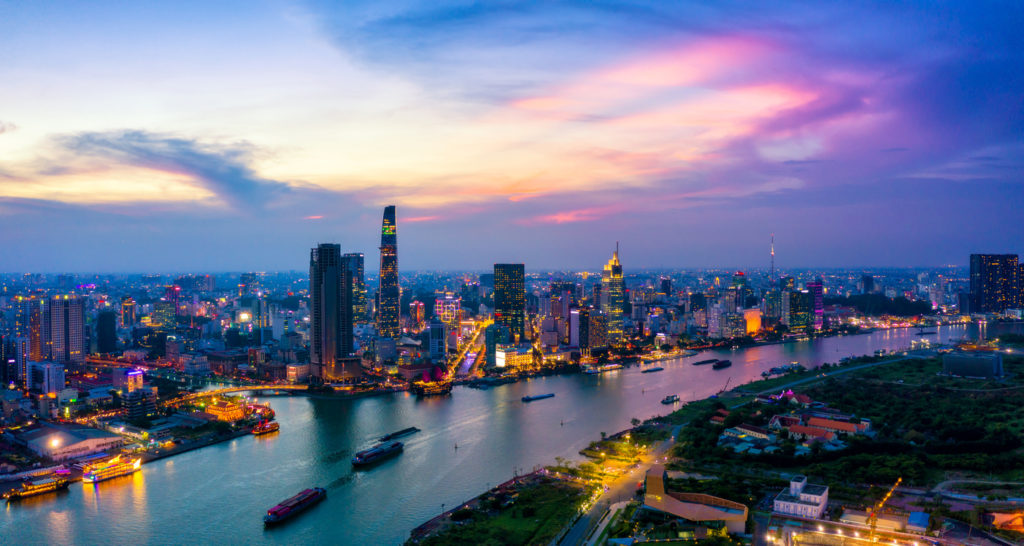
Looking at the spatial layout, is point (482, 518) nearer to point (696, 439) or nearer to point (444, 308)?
point (696, 439)

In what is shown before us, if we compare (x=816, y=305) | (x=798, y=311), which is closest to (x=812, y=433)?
(x=798, y=311)

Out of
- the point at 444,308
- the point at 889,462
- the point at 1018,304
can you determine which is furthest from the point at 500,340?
the point at 1018,304

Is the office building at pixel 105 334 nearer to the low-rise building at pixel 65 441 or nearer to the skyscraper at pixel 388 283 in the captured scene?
the skyscraper at pixel 388 283

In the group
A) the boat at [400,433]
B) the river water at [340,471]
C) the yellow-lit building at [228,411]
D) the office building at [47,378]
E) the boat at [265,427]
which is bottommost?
the river water at [340,471]

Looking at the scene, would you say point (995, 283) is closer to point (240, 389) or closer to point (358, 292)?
Answer: point (358, 292)

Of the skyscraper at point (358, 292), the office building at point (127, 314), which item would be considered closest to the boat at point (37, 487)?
the skyscraper at point (358, 292)

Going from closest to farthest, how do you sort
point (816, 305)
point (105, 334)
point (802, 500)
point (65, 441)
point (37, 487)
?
point (802, 500) < point (37, 487) < point (65, 441) < point (105, 334) < point (816, 305)
